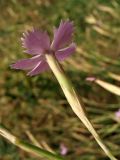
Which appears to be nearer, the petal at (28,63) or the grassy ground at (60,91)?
the petal at (28,63)

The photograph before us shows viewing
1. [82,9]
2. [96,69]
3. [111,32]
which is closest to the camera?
[96,69]

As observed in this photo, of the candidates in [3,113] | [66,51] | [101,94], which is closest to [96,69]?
[101,94]

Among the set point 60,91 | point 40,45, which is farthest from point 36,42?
point 60,91

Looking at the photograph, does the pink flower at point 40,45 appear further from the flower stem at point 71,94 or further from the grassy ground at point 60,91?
the grassy ground at point 60,91

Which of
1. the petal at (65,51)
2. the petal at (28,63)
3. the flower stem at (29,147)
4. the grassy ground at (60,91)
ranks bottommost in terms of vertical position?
the grassy ground at (60,91)

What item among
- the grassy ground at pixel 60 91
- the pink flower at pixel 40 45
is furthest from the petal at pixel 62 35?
the grassy ground at pixel 60 91

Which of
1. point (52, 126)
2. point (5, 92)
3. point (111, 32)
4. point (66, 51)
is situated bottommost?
point (52, 126)

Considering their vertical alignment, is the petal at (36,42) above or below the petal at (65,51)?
above

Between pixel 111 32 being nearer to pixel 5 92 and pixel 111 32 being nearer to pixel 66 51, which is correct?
pixel 5 92
